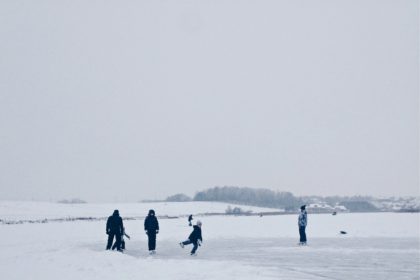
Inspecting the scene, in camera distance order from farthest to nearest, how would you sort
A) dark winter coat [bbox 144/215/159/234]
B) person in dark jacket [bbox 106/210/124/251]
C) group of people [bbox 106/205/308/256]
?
person in dark jacket [bbox 106/210/124/251], dark winter coat [bbox 144/215/159/234], group of people [bbox 106/205/308/256]

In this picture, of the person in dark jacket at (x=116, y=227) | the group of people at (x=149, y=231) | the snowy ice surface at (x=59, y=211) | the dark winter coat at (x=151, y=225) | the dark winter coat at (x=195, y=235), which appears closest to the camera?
the dark winter coat at (x=195, y=235)

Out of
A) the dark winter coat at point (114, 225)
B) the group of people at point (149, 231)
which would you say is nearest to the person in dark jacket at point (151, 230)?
the group of people at point (149, 231)

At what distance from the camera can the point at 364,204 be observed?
18862cm

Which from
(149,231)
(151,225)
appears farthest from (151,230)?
(151,225)

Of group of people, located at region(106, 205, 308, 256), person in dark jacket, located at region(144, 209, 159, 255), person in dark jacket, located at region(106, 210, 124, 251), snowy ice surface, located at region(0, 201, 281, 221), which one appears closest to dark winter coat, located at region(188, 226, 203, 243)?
group of people, located at region(106, 205, 308, 256)

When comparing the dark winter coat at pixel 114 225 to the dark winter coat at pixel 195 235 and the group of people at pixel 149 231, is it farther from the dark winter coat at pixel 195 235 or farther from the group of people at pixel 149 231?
the dark winter coat at pixel 195 235

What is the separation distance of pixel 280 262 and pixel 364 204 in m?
178

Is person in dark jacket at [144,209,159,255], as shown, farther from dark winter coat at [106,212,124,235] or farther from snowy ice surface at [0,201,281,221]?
snowy ice surface at [0,201,281,221]

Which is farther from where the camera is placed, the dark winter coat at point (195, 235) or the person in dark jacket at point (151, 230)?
the person in dark jacket at point (151, 230)

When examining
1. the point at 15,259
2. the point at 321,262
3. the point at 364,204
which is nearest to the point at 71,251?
the point at 15,259

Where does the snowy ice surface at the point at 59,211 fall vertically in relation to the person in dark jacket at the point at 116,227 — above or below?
below

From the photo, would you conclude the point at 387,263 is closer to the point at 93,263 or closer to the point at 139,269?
the point at 139,269

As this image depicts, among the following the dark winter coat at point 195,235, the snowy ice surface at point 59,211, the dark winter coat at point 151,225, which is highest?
the dark winter coat at point 151,225

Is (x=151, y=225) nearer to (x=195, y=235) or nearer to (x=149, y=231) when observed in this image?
(x=149, y=231)
